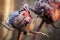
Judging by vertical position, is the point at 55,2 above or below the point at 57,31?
above

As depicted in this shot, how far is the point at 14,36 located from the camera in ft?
1.74

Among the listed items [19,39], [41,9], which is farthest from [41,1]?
[19,39]

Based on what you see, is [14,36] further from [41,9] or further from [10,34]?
[41,9]

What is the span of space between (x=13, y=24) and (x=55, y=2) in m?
0.13

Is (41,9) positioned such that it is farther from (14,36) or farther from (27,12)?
(14,36)

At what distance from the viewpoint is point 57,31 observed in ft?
1.86

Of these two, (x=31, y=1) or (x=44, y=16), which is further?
(x=31, y=1)

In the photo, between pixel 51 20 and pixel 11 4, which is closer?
pixel 51 20

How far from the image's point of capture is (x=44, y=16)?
0.41m

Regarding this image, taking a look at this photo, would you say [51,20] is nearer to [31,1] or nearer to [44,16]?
[44,16]

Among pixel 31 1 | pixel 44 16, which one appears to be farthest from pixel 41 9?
pixel 31 1

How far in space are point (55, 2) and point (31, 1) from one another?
0.14m

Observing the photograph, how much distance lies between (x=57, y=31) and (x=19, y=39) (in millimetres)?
187

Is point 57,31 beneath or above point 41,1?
beneath
